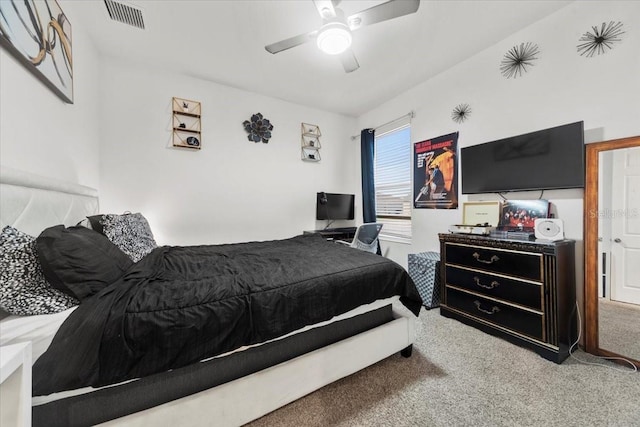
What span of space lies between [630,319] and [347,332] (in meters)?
1.99

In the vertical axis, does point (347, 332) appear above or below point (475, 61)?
below

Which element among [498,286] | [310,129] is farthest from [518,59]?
[310,129]

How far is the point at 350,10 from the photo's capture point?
6.42ft

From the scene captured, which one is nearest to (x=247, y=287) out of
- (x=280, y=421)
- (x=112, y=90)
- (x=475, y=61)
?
(x=280, y=421)

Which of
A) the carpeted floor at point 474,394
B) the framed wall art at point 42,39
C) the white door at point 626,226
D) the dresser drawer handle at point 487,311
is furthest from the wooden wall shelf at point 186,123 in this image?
the white door at point 626,226

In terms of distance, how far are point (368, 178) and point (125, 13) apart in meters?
3.29

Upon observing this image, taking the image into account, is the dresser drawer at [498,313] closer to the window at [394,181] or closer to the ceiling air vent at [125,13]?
the window at [394,181]

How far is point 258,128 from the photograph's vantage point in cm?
340

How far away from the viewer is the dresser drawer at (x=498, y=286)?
1765 millimetres

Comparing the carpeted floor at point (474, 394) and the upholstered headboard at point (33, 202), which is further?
the carpeted floor at point (474, 394)

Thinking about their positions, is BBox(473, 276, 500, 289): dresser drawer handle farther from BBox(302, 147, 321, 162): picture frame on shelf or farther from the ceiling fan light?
BBox(302, 147, 321, 162): picture frame on shelf

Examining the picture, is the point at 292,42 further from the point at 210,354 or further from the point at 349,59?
the point at 210,354

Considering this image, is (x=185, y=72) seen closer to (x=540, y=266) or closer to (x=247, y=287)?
(x=247, y=287)

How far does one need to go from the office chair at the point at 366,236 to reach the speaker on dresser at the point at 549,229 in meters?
1.57
